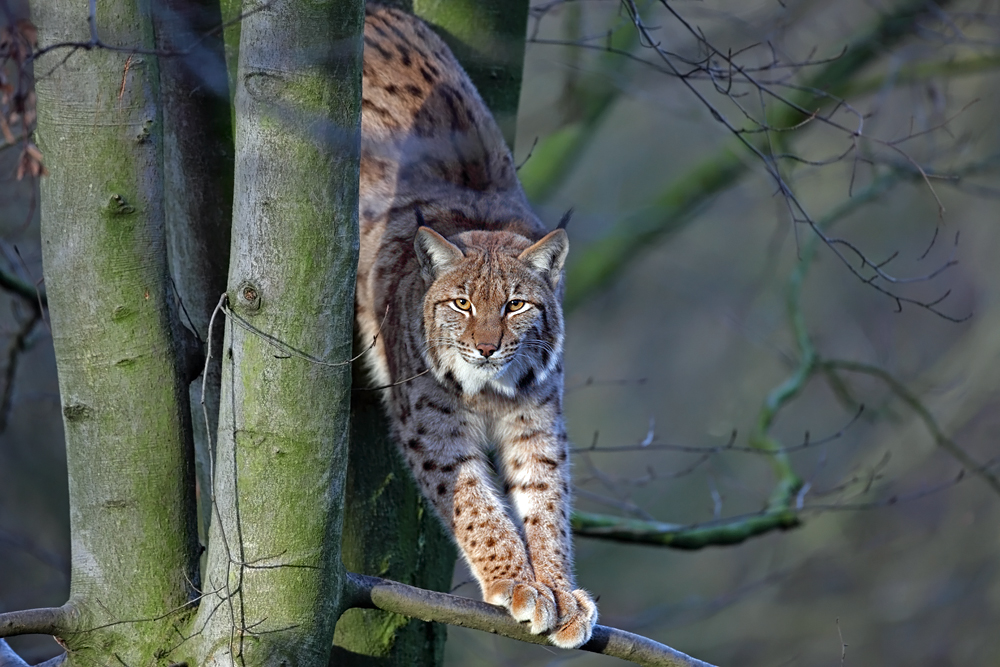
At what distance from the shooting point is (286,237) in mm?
2361

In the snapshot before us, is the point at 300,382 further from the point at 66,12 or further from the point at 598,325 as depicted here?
the point at 598,325

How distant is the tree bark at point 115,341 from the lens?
8.19 feet

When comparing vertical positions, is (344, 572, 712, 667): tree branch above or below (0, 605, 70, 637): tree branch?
above

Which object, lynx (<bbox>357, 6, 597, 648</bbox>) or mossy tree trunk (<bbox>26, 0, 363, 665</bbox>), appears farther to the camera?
lynx (<bbox>357, 6, 597, 648</bbox>)

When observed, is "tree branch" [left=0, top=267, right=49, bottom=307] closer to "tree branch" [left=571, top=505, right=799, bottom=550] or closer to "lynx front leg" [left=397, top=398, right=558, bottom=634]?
"lynx front leg" [left=397, top=398, right=558, bottom=634]

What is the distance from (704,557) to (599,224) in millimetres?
8334

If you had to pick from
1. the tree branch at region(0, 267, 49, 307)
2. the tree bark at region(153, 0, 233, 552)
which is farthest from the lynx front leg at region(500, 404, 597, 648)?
the tree branch at region(0, 267, 49, 307)

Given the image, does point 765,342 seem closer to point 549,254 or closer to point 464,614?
point 549,254

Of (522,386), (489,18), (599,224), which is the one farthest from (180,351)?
(599,224)

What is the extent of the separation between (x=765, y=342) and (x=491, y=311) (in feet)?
9.20

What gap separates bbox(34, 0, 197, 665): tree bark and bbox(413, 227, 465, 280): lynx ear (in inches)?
41.1

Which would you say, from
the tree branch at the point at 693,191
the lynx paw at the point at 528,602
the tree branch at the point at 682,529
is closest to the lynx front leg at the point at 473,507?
the lynx paw at the point at 528,602

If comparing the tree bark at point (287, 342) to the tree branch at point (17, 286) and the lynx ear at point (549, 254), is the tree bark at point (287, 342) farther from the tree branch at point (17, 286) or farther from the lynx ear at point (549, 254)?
the tree branch at point (17, 286)

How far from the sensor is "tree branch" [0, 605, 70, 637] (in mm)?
2404
